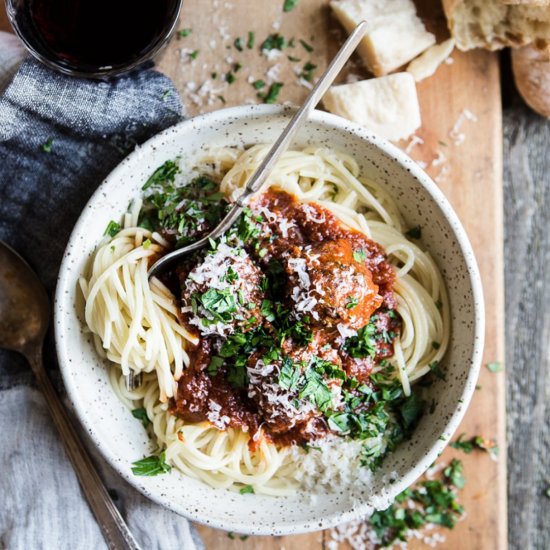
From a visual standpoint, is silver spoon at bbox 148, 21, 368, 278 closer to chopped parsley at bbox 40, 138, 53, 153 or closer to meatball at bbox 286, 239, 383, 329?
meatball at bbox 286, 239, 383, 329

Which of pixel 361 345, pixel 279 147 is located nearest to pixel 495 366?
pixel 361 345

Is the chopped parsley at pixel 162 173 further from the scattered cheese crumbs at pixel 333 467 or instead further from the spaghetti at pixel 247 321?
the scattered cheese crumbs at pixel 333 467

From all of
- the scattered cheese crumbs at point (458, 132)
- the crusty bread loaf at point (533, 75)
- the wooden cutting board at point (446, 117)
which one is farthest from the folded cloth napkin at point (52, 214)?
the crusty bread loaf at point (533, 75)

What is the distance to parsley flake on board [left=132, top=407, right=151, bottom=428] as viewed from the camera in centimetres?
434

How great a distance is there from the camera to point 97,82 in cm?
440

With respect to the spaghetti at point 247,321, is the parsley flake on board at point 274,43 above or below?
above

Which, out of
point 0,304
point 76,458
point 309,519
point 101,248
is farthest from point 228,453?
point 0,304

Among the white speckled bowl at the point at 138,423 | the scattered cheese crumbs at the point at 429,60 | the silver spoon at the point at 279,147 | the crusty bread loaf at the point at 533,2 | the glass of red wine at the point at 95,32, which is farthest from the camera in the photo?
the scattered cheese crumbs at the point at 429,60

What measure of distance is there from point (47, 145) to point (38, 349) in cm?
126

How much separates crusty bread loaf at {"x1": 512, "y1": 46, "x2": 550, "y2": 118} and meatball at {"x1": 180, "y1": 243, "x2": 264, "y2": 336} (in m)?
2.32

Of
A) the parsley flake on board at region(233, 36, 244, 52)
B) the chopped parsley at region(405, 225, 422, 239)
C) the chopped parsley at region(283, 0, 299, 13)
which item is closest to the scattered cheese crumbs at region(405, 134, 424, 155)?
the chopped parsley at region(405, 225, 422, 239)

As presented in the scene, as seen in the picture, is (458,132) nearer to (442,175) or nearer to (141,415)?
(442,175)

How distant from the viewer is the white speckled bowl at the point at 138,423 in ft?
13.0

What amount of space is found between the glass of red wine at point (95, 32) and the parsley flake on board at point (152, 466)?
222cm
